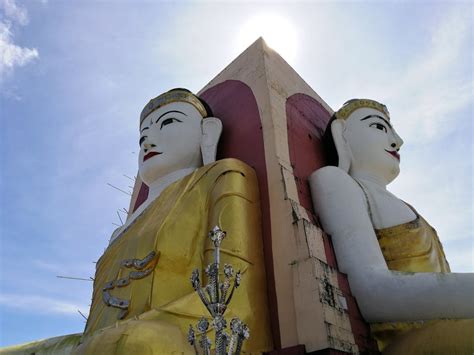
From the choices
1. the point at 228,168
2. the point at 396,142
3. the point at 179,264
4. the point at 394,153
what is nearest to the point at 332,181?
the point at 228,168

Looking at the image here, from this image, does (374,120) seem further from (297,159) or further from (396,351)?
(396,351)

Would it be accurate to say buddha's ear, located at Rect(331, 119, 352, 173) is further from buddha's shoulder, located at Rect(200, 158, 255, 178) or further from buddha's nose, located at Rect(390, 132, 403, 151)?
buddha's shoulder, located at Rect(200, 158, 255, 178)

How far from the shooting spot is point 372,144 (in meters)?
4.89

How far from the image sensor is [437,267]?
3.99 m

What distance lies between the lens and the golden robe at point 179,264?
9.01 feet

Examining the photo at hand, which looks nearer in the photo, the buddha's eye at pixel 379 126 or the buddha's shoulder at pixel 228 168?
the buddha's shoulder at pixel 228 168

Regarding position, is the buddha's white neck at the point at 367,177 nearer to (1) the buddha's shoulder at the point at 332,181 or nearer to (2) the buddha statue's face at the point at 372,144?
(2) the buddha statue's face at the point at 372,144

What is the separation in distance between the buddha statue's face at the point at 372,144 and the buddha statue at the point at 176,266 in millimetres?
1362

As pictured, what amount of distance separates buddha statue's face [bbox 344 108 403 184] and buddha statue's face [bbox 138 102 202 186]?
1.71m

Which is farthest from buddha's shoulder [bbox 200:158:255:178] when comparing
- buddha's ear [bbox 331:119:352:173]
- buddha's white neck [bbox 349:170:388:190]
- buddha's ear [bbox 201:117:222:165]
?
buddha's white neck [bbox 349:170:388:190]

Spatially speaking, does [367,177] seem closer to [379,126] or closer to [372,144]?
[372,144]

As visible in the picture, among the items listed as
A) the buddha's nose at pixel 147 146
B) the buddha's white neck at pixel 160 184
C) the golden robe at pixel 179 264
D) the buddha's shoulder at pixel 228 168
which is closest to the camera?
the golden robe at pixel 179 264

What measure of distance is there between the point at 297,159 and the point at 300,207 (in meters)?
Result: 0.90

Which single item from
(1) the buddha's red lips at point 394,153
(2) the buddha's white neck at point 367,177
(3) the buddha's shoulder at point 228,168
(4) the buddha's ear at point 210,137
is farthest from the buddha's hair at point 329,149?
(3) the buddha's shoulder at point 228,168
